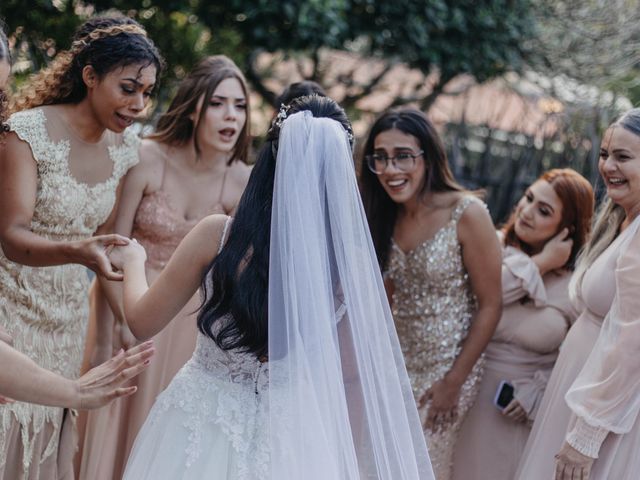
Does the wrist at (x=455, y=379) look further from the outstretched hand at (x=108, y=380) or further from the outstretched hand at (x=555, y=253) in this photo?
the outstretched hand at (x=108, y=380)

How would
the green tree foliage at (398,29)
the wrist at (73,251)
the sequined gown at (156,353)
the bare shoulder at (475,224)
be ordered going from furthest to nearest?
1. the green tree foliage at (398,29)
2. the sequined gown at (156,353)
3. the bare shoulder at (475,224)
4. the wrist at (73,251)

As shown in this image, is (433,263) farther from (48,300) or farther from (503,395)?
(48,300)

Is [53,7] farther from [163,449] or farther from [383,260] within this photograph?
[163,449]

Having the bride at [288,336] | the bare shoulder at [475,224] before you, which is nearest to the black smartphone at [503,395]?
the bare shoulder at [475,224]

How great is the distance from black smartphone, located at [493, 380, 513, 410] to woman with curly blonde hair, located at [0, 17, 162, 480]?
195 cm

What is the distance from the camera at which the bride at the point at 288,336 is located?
8.83 ft

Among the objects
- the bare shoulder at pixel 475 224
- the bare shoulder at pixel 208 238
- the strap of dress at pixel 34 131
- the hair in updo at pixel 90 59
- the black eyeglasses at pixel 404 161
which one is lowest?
the bare shoulder at pixel 208 238

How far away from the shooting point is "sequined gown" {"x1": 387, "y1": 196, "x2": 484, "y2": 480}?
409 centimetres

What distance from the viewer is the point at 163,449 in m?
2.71

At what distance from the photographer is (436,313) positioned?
13.7 ft

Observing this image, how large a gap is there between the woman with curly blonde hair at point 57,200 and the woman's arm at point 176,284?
1.38ft

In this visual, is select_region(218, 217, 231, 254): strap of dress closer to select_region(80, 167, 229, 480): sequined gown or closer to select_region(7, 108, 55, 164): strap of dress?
select_region(7, 108, 55, 164): strap of dress

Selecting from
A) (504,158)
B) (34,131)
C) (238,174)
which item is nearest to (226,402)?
(34,131)

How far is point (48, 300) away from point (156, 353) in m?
0.75
